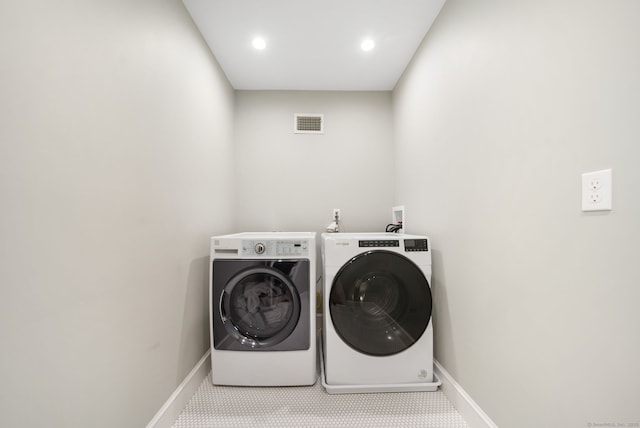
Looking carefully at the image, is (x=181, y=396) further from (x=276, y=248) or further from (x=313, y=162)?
(x=313, y=162)

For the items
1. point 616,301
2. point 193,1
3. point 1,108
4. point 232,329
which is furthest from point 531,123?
point 193,1

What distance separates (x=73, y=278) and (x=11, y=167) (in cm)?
37

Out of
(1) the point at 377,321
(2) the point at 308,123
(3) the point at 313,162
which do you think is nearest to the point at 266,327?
(1) the point at 377,321

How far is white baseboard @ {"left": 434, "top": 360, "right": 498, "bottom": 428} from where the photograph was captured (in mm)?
1204

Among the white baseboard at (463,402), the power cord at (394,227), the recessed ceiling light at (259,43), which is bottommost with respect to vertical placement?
the white baseboard at (463,402)

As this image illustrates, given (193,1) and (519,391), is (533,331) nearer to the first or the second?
(519,391)

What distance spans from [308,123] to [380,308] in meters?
1.96

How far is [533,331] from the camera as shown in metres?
0.95

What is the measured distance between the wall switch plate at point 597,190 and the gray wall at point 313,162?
1875 mm

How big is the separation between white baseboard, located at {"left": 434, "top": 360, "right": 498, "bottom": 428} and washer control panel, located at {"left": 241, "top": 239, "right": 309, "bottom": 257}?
115cm

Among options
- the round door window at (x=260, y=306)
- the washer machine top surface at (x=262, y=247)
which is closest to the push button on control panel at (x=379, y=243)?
the washer machine top surface at (x=262, y=247)

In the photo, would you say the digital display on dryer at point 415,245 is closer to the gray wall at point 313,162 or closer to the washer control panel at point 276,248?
the washer control panel at point 276,248

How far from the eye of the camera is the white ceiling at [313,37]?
1598mm

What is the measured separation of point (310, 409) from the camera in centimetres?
142
